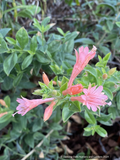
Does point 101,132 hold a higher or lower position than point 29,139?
higher

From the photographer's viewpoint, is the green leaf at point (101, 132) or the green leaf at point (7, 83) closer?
the green leaf at point (101, 132)

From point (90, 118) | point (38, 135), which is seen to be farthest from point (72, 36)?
point (38, 135)

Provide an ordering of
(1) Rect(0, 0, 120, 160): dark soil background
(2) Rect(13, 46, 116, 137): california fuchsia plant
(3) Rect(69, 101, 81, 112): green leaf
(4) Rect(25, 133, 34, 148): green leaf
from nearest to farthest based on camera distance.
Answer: (2) Rect(13, 46, 116, 137): california fuchsia plant → (3) Rect(69, 101, 81, 112): green leaf → (4) Rect(25, 133, 34, 148): green leaf → (1) Rect(0, 0, 120, 160): dark soil background

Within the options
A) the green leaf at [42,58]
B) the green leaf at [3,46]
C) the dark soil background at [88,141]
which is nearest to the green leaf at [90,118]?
the green leaf at [42,58]

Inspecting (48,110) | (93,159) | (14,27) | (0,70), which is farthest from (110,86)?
(14,27)

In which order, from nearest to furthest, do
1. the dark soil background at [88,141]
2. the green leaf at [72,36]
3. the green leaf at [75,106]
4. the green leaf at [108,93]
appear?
the green leaf at [75,106] → the green leaf at [108,93] → the green leaf at [72,36] → the dark soil background at [88,141]

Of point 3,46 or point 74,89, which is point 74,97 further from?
point 3,46

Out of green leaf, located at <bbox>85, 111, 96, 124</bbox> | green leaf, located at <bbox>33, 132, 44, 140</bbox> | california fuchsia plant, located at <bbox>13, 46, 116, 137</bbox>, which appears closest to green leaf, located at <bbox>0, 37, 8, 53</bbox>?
california fuchsia plant, located at <bbox>13, 46, 116, 137</bbox>

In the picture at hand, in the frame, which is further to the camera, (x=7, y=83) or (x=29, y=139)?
(x=29, y=139)

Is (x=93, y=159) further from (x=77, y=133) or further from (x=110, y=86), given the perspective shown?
(x=110, y=86)

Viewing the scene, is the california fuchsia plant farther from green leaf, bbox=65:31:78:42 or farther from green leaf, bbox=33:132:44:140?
green leaf, bbox=33:132:44:140

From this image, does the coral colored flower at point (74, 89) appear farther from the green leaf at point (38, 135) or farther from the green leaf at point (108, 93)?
the green leaf at point (38, 135)
